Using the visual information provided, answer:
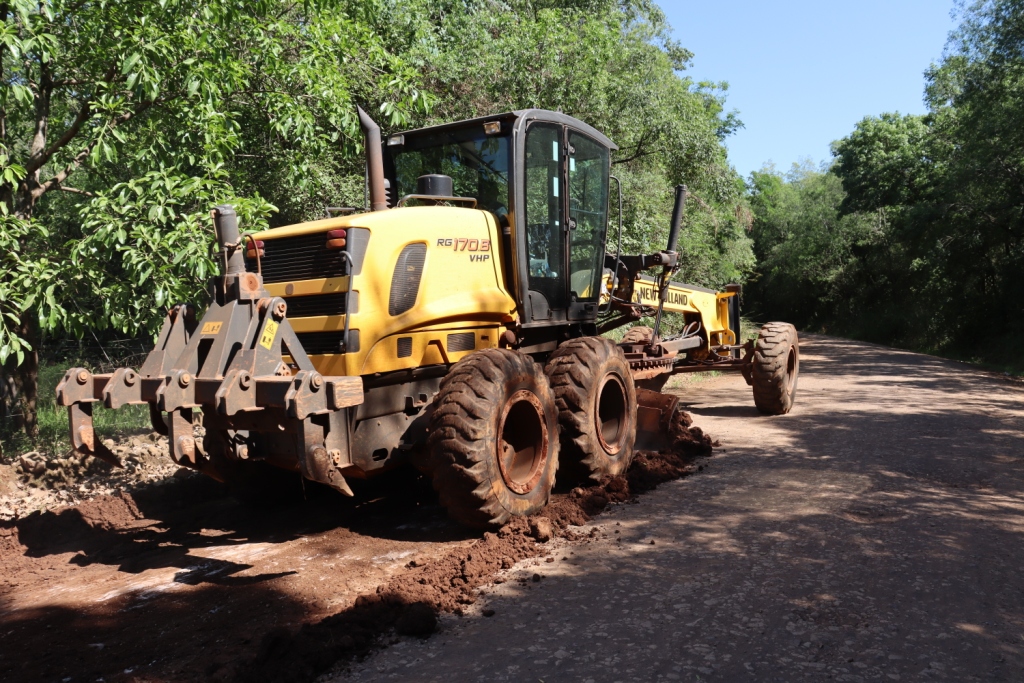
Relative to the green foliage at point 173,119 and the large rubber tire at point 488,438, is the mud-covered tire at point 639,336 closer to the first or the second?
the green foliage at point 173,119

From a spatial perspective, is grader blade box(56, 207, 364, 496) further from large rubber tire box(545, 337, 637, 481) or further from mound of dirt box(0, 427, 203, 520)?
mound of dirt box(0, 427, 203, 520)

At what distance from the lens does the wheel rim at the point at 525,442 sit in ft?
19.0

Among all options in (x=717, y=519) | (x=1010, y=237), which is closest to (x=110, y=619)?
(x=717, y=519)

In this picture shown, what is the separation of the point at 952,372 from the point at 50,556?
16.6m

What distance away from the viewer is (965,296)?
2683 centimetres

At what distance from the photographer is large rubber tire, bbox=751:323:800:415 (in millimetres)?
9977

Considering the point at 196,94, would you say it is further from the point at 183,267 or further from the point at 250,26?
the point at 183,267

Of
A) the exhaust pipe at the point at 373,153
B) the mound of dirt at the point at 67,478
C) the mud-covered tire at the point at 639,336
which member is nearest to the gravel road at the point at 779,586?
the mud-covered tire at the point at 639,336

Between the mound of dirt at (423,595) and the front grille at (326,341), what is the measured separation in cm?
141

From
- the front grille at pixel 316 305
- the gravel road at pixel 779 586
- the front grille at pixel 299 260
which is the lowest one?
the gravel road at pixel 779 586

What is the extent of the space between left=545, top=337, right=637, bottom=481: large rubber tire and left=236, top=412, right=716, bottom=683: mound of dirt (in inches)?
8.2

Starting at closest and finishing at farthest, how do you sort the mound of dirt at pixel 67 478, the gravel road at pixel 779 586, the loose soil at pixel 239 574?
the gravel road at pixel 779 586, the loose soil at pixel 239 574, the mound of dirt at pixel 67 478

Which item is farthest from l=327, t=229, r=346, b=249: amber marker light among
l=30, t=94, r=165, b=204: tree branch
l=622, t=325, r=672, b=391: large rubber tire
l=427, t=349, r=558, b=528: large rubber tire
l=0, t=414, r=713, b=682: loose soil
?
l=622, t=325, r=672, b=391: large rubber tire

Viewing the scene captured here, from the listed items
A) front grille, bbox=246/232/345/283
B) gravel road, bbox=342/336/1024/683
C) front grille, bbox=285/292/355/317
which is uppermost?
front grille, bbox=246/232/345/283
